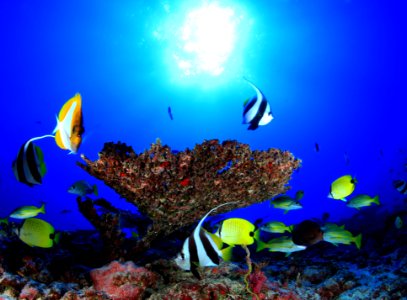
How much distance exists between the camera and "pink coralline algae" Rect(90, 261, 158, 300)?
3154mm

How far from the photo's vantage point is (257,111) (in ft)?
11.5

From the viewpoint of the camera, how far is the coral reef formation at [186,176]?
3.55 metres

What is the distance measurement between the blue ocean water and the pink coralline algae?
26090 millimetres

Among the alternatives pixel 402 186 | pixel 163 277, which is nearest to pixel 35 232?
pixel 163 277

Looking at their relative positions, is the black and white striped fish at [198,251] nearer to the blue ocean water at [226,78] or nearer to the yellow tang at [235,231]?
the yellow tang at [235,231]

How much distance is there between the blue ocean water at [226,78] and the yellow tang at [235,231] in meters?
26.3

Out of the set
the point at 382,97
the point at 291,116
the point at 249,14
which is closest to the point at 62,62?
the point at 249,14

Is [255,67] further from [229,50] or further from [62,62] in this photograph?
[62,62]

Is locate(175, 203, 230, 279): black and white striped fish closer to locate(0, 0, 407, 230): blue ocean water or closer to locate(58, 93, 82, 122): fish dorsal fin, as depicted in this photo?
locate(58, 93, 82, 122): fish dorsal fin

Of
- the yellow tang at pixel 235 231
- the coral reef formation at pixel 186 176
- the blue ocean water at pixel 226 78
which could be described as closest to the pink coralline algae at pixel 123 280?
the coral reef formation at pixel 186 176

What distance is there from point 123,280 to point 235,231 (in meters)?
1.51

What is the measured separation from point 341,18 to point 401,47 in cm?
837

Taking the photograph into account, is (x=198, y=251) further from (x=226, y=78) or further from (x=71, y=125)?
(x=226, y=78)

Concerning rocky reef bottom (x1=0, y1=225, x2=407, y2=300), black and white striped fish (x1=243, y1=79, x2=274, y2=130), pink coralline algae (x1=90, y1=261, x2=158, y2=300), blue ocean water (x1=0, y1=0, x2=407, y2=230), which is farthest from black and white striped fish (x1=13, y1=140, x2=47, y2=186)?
blue ocean water (x1=0, y1=0, x2=407, y2=230)
